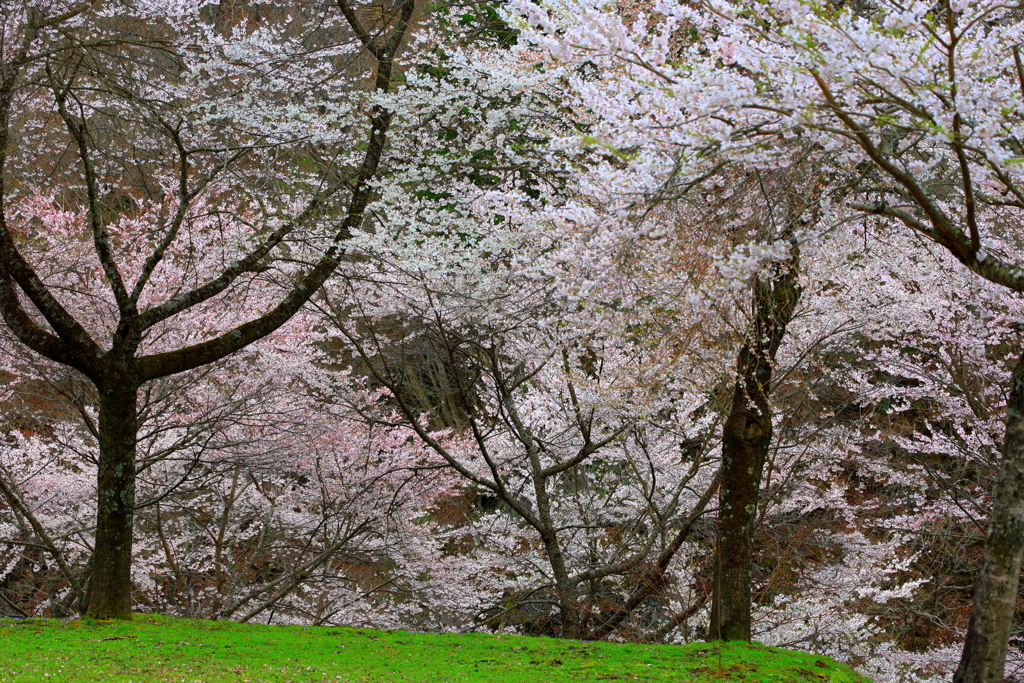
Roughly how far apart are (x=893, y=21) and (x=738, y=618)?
427cm

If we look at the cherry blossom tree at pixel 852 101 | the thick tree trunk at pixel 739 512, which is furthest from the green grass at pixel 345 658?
the cherry blossom tree at pixel 852 101

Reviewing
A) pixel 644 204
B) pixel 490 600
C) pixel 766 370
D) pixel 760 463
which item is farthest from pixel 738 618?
pixel 490 600

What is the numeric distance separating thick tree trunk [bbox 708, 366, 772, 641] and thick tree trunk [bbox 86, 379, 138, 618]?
173 inches

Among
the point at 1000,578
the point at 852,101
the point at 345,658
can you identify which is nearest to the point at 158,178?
the point at 345,658

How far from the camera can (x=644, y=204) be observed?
4195 millimetres

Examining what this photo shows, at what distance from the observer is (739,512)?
6078 millimetres

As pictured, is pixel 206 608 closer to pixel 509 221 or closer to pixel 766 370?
pixel 509 221

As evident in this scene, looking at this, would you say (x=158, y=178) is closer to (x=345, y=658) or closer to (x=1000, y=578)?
(x=345, y=658)

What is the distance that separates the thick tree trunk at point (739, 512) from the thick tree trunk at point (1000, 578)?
5.79 feet

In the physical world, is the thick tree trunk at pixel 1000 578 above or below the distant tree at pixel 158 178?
below

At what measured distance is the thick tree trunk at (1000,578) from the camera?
437cm

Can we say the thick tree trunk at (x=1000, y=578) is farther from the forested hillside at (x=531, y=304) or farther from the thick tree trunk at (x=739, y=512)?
the thick tree trunk at (x=739, y=512)

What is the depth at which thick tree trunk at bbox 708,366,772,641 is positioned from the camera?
607 centimetres

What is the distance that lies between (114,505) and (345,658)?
2.29 m
